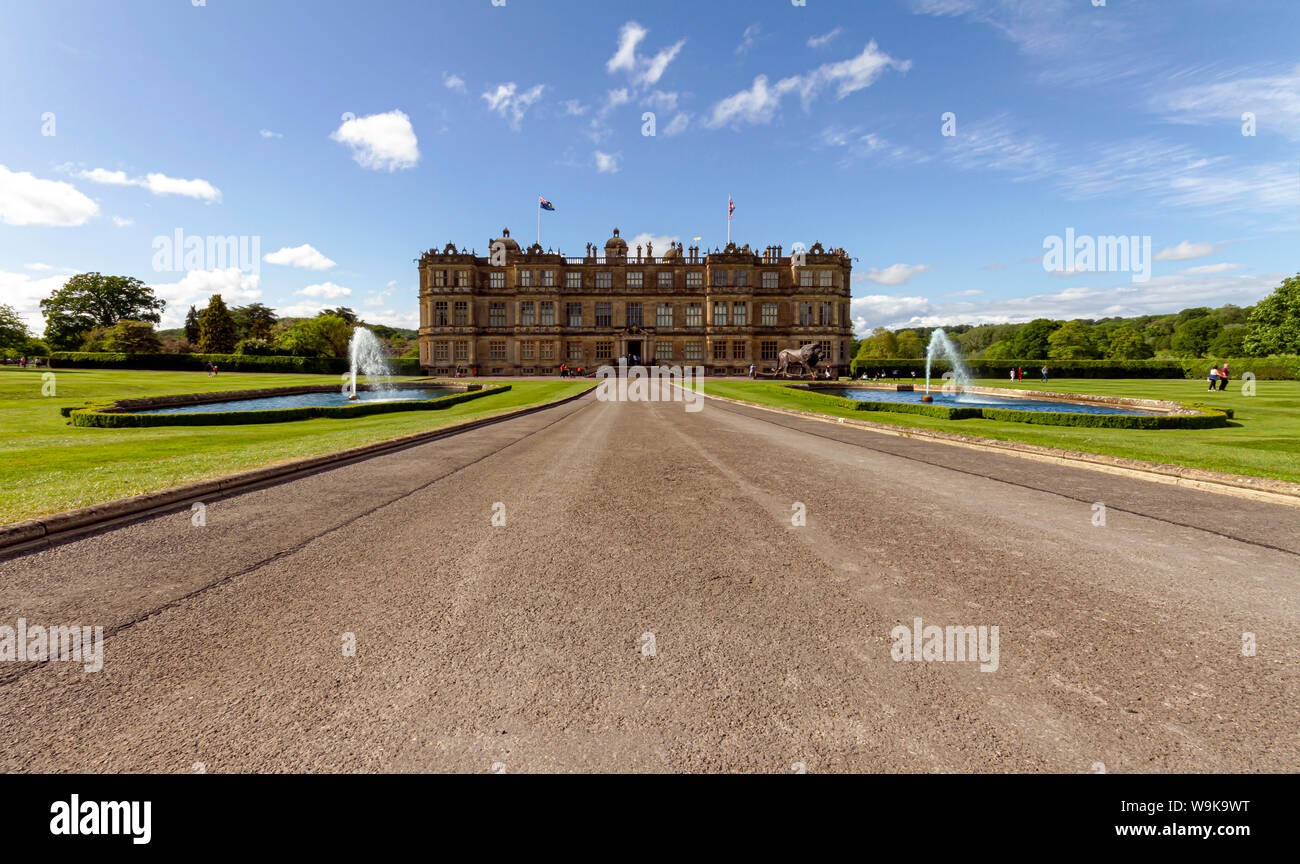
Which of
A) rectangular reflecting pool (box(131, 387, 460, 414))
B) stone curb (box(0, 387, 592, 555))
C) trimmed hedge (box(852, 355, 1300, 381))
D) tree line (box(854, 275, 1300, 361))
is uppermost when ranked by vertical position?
tree line (box(854, 275, 1300, 361))

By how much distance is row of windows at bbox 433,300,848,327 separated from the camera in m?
71.9

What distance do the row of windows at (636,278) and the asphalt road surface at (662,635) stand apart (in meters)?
67.0

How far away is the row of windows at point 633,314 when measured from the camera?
71.9 metres

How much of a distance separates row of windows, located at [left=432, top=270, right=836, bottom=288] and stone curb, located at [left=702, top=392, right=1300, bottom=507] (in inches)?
2314

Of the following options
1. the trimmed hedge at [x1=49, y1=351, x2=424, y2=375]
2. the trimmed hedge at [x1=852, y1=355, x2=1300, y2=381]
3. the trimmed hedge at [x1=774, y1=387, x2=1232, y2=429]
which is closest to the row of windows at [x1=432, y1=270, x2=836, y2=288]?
the trimmed hedge at [x1=852, y1=355, x2=1300, y2=381]

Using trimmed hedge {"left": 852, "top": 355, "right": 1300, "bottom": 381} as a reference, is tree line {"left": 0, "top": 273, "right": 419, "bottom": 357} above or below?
above

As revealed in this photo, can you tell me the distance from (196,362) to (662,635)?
8260 centimetres

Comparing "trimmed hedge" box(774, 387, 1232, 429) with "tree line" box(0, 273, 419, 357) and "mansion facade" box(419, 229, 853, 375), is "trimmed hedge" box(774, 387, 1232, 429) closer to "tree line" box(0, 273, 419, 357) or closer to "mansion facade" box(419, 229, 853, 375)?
"mansion facade" box(419, 229, 853, 375)

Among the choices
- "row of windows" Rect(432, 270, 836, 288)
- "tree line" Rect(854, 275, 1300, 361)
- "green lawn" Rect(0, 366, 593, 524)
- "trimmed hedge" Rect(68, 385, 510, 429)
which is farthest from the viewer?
"row of windows" Rect(432, 270, 836, 288)

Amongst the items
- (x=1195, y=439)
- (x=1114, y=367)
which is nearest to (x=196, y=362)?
(x=1195, y=439)

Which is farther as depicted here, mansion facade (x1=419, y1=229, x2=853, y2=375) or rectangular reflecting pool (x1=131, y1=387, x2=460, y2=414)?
mansion facade (x1=419, y1=229, x2=853, y2=375)
